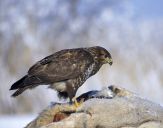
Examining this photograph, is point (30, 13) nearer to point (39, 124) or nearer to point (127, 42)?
point (127, 42)

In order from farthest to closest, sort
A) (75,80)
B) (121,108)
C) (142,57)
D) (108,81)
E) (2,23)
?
(2,23), (142,57), (108,81), (75,80), (121,108)

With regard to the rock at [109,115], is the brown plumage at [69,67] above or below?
above

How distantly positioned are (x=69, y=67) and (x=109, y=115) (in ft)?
8.73

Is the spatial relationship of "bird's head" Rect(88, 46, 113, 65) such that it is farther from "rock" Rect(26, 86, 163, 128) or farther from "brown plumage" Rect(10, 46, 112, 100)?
"rock" Rect(26, 86, 163, 128)

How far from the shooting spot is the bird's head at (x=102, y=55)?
20.0ft

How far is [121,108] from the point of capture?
3.62 m

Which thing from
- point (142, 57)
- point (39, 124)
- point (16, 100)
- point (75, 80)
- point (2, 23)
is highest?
point (2, 23)

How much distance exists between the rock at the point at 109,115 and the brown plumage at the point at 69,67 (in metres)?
2.22

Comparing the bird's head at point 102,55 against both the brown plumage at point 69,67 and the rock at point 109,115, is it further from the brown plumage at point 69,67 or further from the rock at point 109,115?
the rock at point 109,115

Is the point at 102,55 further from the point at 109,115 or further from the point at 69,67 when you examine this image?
the point at 109,115

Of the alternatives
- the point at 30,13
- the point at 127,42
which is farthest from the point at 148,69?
the point at 30,13

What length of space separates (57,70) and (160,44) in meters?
8.47

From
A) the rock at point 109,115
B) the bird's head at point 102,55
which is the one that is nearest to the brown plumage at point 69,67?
the bird's head at point 102,55

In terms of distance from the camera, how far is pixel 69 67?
621cm
